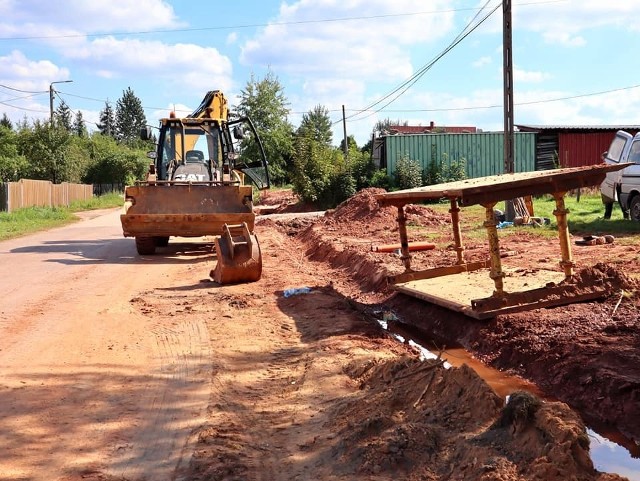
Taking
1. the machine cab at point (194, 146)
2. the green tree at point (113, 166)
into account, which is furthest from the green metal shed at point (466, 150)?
the green tree at point (113, 166)

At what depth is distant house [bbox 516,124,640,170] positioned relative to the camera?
1357 inches

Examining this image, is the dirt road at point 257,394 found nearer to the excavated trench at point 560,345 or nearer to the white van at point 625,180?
the excavated trench at point 560,345

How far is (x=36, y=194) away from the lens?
37.4m

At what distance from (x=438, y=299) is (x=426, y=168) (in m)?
24.9

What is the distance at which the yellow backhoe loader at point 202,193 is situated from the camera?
11805mm

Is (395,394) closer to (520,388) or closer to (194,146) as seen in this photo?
(520,388)

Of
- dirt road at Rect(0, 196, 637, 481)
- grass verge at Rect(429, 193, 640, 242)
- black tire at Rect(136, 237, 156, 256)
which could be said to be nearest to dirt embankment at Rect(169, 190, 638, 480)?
dirt road at Rect(0, 196, 637, 481)

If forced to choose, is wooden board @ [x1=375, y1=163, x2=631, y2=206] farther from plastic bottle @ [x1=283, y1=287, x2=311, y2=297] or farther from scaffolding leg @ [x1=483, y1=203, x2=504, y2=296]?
plastic bottle @ [x1=283, y1=287, x2=311, y2=297]

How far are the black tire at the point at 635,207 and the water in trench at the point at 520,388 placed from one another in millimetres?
9213

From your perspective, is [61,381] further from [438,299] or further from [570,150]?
[570,150]

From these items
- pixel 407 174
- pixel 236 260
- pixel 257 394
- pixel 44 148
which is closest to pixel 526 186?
pixel 257 394

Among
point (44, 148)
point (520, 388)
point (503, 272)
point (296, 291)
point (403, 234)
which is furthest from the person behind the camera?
point (44, 148)

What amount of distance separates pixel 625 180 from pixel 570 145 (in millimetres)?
19392

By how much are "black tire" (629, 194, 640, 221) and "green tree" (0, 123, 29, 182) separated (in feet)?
111
